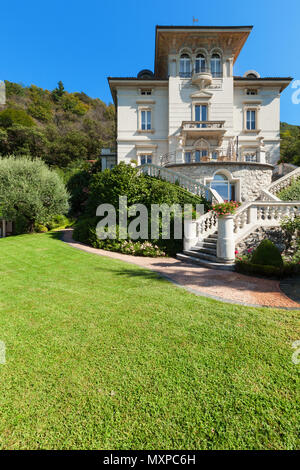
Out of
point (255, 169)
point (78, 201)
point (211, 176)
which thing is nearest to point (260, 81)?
point (255, 169)

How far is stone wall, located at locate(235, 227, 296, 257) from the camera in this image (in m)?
7.84

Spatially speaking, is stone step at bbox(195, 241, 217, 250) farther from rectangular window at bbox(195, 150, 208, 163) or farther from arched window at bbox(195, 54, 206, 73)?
arched window at bbox(195, 54, 206, 73)

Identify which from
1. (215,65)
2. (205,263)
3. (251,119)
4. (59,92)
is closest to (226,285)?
(205,263)

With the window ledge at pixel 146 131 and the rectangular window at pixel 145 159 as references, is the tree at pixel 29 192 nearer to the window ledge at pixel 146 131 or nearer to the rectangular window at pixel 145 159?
the rectangular window at pixel 145 159

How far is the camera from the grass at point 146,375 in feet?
5.82

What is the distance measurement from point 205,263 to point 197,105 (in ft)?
63.3

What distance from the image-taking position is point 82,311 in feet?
12.8

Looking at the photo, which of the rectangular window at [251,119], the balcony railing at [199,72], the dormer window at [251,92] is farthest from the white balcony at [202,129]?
the dormer window at [251,92]

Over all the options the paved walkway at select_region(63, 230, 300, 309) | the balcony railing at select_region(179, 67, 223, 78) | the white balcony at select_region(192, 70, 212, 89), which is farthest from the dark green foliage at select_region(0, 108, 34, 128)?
the paved walkway at select_region(63, 230, 300, 309)

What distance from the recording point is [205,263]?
7.56 metres

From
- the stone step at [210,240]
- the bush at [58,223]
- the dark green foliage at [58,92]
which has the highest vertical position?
the dark green foliage at [58,92]

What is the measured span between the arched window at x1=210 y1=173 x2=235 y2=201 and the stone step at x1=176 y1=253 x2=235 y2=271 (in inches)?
384

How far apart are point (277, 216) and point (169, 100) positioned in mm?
17729

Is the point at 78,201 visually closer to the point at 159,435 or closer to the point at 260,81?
the point at 260,81
